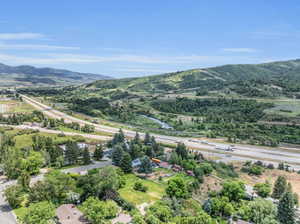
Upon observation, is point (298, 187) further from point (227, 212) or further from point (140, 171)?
point (140, 171)

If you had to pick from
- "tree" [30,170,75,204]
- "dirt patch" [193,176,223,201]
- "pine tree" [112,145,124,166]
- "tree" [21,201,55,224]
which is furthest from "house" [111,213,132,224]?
"pine tree" [112,145,124,166]

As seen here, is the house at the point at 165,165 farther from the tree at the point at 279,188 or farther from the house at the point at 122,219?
the house at the point at 122,219

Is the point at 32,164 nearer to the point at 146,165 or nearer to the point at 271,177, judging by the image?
the point at 146,165

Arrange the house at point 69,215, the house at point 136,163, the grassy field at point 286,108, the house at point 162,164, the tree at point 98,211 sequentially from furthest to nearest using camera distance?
1. the grassy field at point 286,108
2. the house at point 162,164
3. the house at point 136,163
4. the house at point 69,215
5. the tree at point 98,211

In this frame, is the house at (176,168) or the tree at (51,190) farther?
the house at (176,168)

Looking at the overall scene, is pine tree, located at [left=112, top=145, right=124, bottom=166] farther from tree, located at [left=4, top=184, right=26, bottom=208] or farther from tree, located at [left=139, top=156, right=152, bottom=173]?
tree, located at [left=4, top=184, right=26, bottom=208]

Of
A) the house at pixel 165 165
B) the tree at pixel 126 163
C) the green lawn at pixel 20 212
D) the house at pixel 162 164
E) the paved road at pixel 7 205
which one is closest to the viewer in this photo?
the paved road at pixel 7 205

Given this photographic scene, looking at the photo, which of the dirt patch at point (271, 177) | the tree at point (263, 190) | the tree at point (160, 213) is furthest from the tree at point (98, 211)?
the dirt patch at point (271, 177)
